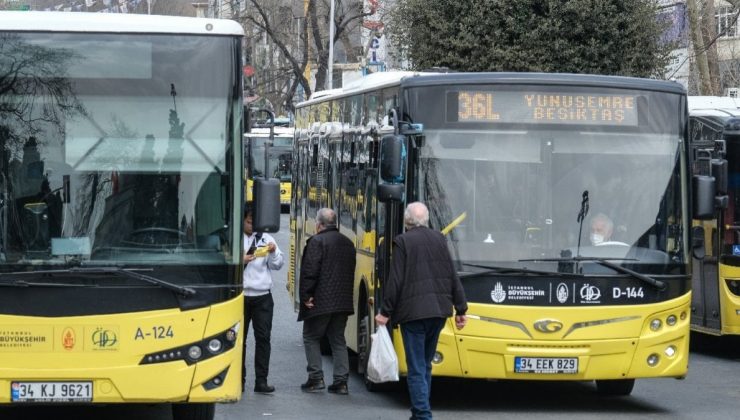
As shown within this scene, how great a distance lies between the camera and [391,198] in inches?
470

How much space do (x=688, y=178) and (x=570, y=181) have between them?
1.07m

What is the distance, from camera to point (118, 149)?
10.2m

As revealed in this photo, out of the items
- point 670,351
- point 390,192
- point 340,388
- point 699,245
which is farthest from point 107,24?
point 699,245

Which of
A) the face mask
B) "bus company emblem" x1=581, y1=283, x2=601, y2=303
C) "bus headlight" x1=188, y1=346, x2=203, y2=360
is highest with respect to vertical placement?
the face mask

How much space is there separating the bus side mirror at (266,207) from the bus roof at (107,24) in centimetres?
111

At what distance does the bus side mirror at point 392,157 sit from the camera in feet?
38.7

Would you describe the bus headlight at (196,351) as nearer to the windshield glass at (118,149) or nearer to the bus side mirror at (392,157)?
the windshield glass at (118,149)

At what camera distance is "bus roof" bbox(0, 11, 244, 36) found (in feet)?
33.8

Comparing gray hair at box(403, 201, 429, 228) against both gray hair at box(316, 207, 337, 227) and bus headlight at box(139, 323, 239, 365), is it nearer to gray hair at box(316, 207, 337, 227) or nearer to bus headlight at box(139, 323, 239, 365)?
bus headlight at box(139, 323, 239, 365)

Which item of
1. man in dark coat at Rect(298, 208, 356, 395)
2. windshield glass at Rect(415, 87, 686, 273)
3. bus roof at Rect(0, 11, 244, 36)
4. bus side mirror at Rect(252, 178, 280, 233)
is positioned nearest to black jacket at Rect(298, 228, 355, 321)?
man in dark coat at Rect(298, 208, 356, 395)

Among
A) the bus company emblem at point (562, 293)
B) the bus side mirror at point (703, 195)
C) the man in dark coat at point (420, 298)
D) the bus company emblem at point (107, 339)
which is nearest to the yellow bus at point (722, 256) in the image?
the bus side mirror at point (703, 195)

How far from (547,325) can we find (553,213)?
91 cm

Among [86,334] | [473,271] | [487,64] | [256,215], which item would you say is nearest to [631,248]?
[473,271]

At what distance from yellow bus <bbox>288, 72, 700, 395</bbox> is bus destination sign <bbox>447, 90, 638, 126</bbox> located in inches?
0.5
